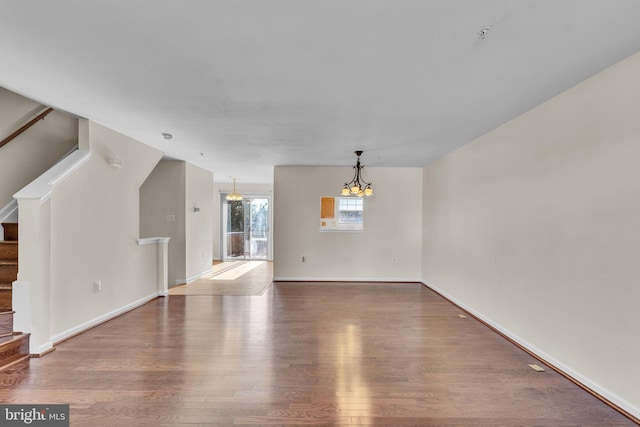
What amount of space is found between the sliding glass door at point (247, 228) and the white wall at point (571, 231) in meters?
6.85

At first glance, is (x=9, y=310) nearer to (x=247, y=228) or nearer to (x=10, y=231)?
(x=10, y=231)

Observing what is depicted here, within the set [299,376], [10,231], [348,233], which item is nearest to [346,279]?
[348,233]

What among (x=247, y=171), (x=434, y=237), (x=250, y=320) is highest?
(x=247, y=171)

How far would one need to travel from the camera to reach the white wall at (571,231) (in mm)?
2006

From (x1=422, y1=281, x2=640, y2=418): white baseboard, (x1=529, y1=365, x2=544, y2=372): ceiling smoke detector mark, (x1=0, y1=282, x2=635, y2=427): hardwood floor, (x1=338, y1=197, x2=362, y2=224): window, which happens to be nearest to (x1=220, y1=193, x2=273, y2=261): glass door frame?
(x1=338, y1=197, x2=362, y2=224): window

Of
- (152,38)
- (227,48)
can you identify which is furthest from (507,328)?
(152,38)

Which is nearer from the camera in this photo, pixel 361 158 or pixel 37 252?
pixel 37 252

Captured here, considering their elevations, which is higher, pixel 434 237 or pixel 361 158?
pixel 361 158

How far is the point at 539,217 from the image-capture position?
111 inches

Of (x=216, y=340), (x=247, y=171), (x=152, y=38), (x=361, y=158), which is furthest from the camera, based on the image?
(x=247, y=171)

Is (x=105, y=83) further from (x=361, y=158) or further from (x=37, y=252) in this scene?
(x=361, y=158)

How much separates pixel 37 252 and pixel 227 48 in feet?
9.06

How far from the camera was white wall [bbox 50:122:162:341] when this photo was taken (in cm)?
308

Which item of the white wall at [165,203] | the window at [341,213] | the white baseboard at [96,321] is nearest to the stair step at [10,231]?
the white baseboard at [96,321]
